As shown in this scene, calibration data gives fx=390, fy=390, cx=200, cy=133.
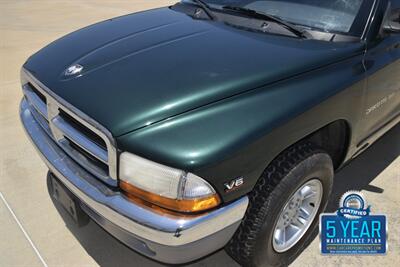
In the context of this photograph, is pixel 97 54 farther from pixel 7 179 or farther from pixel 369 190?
pixel 369 190

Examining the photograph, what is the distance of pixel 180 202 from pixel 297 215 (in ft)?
3.37

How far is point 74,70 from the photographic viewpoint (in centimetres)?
218

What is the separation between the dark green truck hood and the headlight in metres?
0.18

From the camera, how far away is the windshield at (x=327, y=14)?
8.21ft

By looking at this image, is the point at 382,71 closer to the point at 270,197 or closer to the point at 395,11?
the point at 395,11

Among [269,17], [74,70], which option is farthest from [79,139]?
[269,17]

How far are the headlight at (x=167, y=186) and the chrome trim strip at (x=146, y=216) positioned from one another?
5 centimetres

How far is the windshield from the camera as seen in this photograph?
2.50 metres

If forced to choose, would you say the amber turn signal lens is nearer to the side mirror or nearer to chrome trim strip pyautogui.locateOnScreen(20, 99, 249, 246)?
chrome trim strip pyautogui.locateOnScreen(20, 99, 249, 246)

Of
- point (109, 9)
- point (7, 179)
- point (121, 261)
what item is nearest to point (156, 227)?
point (121, 261)

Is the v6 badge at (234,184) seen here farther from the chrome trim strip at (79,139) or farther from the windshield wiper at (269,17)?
the windshield wiper at (269,17)

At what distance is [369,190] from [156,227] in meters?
2.12

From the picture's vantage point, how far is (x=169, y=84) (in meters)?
1.98

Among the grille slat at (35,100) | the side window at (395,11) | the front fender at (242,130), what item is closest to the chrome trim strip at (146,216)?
the front fender at (242,130)
